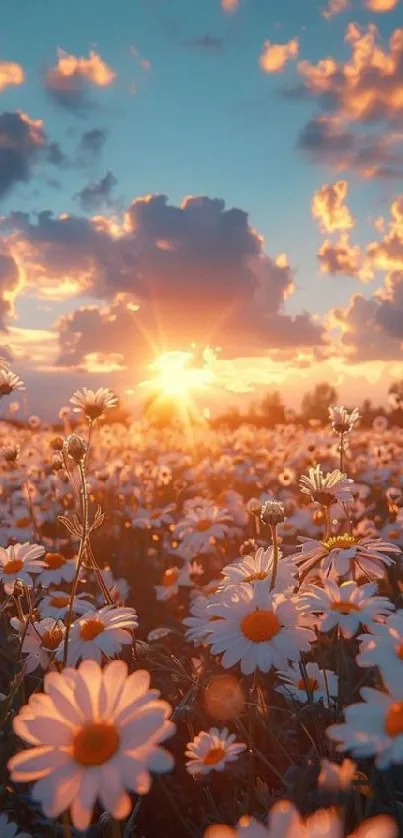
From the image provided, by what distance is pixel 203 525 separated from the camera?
6.28 m

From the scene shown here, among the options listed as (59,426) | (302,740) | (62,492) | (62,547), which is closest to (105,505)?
(62,492)

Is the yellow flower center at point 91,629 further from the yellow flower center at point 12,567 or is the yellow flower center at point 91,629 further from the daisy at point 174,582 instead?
the daisy at point 174,582

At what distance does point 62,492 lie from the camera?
8.55 meters

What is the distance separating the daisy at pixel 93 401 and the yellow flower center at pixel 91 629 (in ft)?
3.28

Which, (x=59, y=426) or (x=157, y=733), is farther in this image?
(x=59, y=426)

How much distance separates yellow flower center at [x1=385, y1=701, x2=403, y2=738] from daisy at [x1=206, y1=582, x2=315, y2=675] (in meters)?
0.60

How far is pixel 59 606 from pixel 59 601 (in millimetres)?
57

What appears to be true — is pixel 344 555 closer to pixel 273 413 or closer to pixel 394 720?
pixel 394 720

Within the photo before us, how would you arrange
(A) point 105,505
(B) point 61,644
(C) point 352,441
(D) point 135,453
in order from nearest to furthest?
1. (B) point 61,644
2. (A) point 105,505
3. (D) point 135,453
4. (C) point 352,441

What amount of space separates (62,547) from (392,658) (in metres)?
5.75

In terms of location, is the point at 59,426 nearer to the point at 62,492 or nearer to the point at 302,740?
the point at 62,492

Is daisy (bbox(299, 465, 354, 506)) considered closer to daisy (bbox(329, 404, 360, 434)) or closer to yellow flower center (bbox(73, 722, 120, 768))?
daisy (bbox(329, 404, 360, 434))

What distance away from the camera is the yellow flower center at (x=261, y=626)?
229 cm

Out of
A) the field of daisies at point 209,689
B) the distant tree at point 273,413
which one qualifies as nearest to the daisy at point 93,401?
→ the field of daisies at point 209,689
